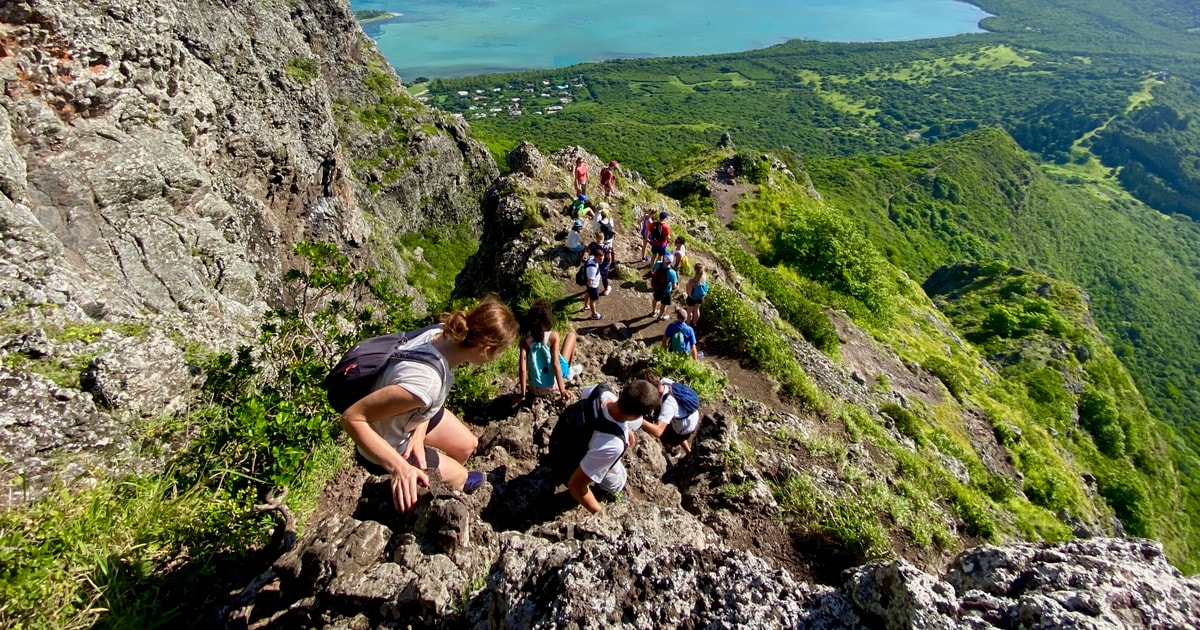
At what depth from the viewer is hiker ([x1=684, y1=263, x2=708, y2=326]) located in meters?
12.2

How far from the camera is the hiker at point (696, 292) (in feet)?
39.9

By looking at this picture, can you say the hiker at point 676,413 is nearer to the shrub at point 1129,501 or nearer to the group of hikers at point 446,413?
the group of hikers at point 446,413

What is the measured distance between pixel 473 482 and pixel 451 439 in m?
0.47

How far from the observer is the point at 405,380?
383 cm

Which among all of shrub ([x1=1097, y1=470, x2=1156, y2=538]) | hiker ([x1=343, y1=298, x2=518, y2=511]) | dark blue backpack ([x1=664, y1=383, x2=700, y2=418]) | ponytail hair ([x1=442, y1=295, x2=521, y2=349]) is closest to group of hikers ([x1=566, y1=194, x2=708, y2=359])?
dark blue backpack ([x1=664, y1=383, x2=700, y2=418])

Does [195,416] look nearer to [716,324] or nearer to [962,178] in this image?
[716,324]

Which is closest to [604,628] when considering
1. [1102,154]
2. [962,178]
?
[962,178]

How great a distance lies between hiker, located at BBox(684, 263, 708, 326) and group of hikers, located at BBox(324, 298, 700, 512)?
18.1ft

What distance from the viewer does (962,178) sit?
97125 millimetres

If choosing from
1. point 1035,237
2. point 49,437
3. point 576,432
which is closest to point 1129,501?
point 576,432

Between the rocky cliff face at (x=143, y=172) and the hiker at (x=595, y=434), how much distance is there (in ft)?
14.3

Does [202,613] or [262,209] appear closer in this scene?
[202,613]

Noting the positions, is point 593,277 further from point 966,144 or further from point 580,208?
point 966,144

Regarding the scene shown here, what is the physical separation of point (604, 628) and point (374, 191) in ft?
163
